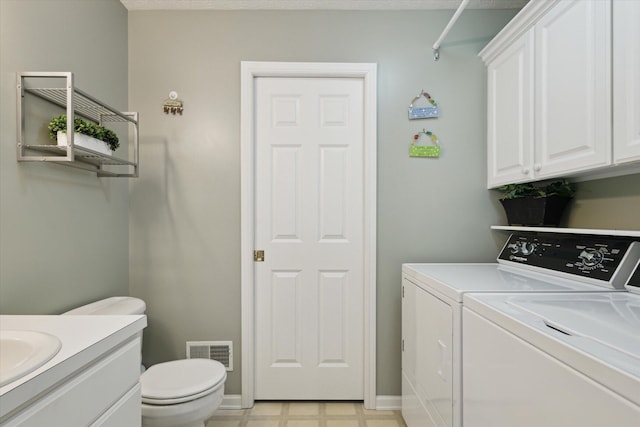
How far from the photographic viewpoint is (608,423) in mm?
635

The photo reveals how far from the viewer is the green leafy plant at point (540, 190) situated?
1.71 meters

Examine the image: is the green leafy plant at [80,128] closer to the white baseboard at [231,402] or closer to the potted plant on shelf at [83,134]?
the potted plant on shelf at [83,134]

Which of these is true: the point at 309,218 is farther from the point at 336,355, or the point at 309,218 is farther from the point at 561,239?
the point at 561,239

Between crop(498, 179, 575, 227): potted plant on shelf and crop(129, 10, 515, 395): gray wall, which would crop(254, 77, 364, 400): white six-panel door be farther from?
crop(498, 179, 575, 227): potted plant on shelf

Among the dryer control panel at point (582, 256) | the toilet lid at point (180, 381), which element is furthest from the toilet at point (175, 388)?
the dryer control panel at point (582, 256)

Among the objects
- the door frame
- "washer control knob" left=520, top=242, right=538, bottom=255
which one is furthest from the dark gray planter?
the door frame

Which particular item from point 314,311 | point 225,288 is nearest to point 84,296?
point 225,288

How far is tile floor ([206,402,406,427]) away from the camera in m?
1.94

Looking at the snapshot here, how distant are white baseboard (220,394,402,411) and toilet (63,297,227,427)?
0.52 m

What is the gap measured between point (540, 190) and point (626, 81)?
29.0 inches

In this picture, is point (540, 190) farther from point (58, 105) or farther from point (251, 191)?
point (58, 105)

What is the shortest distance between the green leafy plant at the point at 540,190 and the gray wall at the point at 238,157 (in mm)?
219

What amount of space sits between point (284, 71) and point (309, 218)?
975 mm

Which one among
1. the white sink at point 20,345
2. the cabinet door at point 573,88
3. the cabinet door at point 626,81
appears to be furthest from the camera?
the cabinet door at point 573,88
